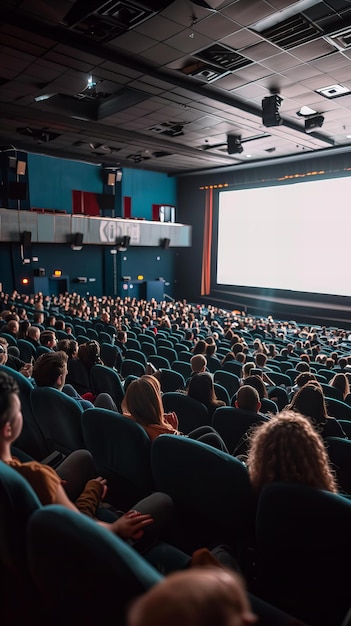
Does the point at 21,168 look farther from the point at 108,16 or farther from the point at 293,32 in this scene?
the point at 293,32

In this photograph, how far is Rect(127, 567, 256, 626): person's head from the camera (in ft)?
2.55

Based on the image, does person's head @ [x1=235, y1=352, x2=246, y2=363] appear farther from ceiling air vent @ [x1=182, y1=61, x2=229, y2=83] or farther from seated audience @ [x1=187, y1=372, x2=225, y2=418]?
ceiling air vent @ [x1=182, y1=61, x2=229, y2=83]

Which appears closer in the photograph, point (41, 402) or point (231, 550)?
point (231, 550)

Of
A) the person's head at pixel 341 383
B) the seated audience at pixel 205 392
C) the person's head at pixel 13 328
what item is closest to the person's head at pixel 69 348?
the person's head at pixel 13 328

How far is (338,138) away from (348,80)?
610cm

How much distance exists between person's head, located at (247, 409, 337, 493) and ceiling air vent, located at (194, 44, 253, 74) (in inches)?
341

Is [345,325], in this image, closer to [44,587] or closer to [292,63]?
[292,63]

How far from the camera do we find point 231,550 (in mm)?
2088

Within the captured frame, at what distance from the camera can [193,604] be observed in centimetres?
79

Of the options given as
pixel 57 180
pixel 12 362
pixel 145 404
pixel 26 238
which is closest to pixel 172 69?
pixel 12 362

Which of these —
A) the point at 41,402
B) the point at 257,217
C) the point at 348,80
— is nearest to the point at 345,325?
the point at 257,217

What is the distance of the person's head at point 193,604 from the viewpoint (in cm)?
78

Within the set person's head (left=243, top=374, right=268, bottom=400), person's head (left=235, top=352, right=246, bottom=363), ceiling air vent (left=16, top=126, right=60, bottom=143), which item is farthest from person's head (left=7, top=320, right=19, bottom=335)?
ceiling air vent (left=16, top=126, right=60, bottom=143)

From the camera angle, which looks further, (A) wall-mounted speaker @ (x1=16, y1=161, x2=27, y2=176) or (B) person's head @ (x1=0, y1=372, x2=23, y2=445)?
(A) wall-mounted speaker @ (x1=16, y1=161, x2=27, y2=176)
